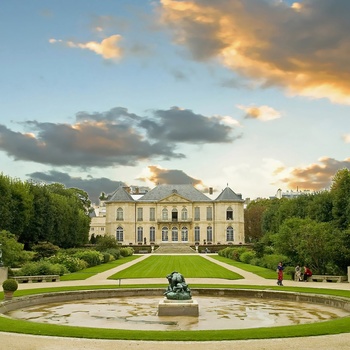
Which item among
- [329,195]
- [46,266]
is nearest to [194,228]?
[329,195]

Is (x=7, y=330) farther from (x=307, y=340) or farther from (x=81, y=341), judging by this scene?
(x=307, y=340)

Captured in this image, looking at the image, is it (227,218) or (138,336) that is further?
(227,218)

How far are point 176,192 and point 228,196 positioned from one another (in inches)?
362

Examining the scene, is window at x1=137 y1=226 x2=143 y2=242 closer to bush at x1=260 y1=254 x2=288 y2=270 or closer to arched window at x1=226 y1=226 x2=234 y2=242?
arched window at x1=226 y1=226 x2=234 y2=242

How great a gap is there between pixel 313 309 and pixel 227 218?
7578cm

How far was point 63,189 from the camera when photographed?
91.0m

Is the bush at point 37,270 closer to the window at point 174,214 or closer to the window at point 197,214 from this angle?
the window at point 174,214

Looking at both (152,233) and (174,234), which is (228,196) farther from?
(152,233)

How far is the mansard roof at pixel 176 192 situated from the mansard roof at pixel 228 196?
2.13 metres

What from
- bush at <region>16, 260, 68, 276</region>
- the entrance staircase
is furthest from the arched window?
bush at <region>16, 260, 68, 276</region>

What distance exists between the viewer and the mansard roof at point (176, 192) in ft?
312

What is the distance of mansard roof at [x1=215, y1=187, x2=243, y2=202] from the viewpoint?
9273 centimetres

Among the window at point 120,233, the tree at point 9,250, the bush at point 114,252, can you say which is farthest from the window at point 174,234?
the tree at point 9,250

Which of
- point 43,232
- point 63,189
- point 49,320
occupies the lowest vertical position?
point 49,320
